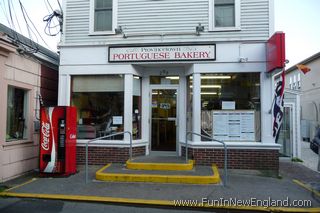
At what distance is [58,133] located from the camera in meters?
8.09

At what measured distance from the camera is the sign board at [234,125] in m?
8.80

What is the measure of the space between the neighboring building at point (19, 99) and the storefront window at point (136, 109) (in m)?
2.96

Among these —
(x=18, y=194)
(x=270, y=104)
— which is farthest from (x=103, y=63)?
(x=270, y=104)

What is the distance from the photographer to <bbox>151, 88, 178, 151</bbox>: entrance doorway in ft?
31.5

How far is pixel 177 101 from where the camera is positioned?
31.5 feet

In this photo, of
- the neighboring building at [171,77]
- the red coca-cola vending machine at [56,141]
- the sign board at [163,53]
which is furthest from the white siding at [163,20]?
the red coca-cola vending machine at [56,141]

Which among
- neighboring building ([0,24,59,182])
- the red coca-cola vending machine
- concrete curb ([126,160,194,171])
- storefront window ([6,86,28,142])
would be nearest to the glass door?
concrete curb ([126,160,194,171])

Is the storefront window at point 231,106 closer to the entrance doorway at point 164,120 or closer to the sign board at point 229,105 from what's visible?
the sign board at point 229,105

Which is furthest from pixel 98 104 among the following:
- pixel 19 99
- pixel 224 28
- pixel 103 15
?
pixel 224 28

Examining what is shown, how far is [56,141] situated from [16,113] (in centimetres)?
154

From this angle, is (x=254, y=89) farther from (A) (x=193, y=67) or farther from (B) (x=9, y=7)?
(B) (x=9, y=7)

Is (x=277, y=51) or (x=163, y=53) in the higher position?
(x=163, y=53)

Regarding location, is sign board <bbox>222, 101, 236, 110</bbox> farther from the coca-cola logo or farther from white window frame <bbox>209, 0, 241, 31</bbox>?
the coca-cola logo

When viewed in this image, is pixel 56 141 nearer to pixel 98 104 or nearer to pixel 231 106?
pixel 98 104
